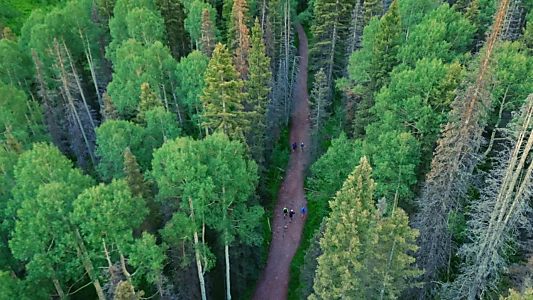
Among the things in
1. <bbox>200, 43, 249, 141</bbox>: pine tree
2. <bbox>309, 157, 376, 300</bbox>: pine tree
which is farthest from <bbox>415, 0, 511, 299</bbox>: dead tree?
<bbox>200, 43, 249, 141</bbox>: pine tree

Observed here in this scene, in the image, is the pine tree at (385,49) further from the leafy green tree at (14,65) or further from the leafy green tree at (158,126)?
the leafy green tree at (14,65)

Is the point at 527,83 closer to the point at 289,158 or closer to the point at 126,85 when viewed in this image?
the point at 289,158

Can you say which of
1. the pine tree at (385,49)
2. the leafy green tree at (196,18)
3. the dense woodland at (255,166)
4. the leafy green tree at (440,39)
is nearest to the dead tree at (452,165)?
the dense woodland at (255,166)

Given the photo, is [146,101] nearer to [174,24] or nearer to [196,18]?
[196,18]

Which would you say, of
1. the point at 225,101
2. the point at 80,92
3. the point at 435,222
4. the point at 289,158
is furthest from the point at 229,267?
the point at 80,92

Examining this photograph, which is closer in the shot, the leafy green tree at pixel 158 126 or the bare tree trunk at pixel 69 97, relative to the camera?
the leafy green tree at pixel 158 126

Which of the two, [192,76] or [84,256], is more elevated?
[192,76]

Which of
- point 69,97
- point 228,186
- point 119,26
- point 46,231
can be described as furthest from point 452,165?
point 119,26
